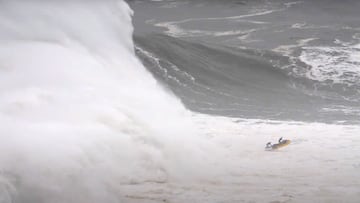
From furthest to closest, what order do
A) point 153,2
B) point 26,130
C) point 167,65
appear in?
1. point 153,2
2. point 167,65
3. point 26,130

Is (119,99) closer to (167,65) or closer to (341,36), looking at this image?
(167,65)

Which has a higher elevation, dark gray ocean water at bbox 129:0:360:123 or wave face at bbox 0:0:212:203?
wave face at bbox 0:0:212:203

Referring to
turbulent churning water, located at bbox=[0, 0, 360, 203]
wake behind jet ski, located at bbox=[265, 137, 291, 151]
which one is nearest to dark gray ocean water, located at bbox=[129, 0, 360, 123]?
turbulent churning water, located at bbox=[0, 0, 360, 203]

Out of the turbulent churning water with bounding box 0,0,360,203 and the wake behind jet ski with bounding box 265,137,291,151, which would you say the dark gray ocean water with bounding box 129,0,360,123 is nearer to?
the turbulent churning water with bounding box 0,0,360,203

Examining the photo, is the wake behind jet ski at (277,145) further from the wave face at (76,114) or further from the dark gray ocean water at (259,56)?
the dark gray ocean water at (259,56)

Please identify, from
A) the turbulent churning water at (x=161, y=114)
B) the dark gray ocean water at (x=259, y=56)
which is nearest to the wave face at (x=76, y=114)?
the turbulent churning water at (x=161, y=114)

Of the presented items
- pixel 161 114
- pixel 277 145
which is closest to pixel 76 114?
pixel 161 114

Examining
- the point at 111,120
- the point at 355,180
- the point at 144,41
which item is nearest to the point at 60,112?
the point at 111,120

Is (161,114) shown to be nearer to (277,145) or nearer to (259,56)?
(277,145)

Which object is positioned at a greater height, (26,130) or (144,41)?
(26,130)
